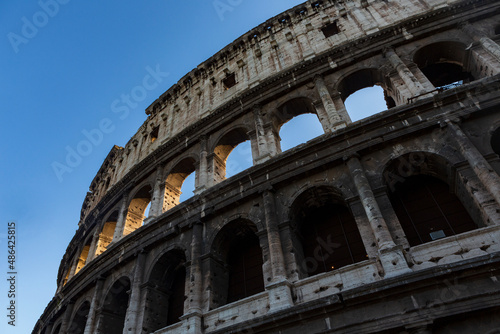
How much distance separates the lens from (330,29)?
566 inches

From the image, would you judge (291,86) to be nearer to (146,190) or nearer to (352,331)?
(146,190)

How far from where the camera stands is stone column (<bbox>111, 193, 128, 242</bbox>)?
44.2 ft

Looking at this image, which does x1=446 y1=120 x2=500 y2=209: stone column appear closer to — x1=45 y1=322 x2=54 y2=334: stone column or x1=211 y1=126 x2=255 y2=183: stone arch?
x1=211 y1=126 x2=255 y2=183: stone arch

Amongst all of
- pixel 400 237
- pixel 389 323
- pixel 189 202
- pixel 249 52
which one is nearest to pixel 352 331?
pixel 389 323

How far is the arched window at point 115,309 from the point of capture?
11133 millimetres

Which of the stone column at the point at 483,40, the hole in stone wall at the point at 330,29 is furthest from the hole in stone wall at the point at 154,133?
the stone column at the point at 483,40

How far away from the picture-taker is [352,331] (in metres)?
6.22

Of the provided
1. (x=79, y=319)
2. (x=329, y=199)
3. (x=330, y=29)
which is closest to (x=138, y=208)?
(x=79, y=319)

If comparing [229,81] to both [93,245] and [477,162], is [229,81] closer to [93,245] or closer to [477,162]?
[93,245]

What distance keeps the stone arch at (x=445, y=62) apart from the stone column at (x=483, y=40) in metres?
0.39

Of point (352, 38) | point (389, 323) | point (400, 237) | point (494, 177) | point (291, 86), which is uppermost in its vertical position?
point (352, 38)

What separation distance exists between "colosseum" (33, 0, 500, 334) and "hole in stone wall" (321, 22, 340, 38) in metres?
0.09

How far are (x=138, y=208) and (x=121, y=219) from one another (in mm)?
990

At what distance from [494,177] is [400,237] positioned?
2.17m
